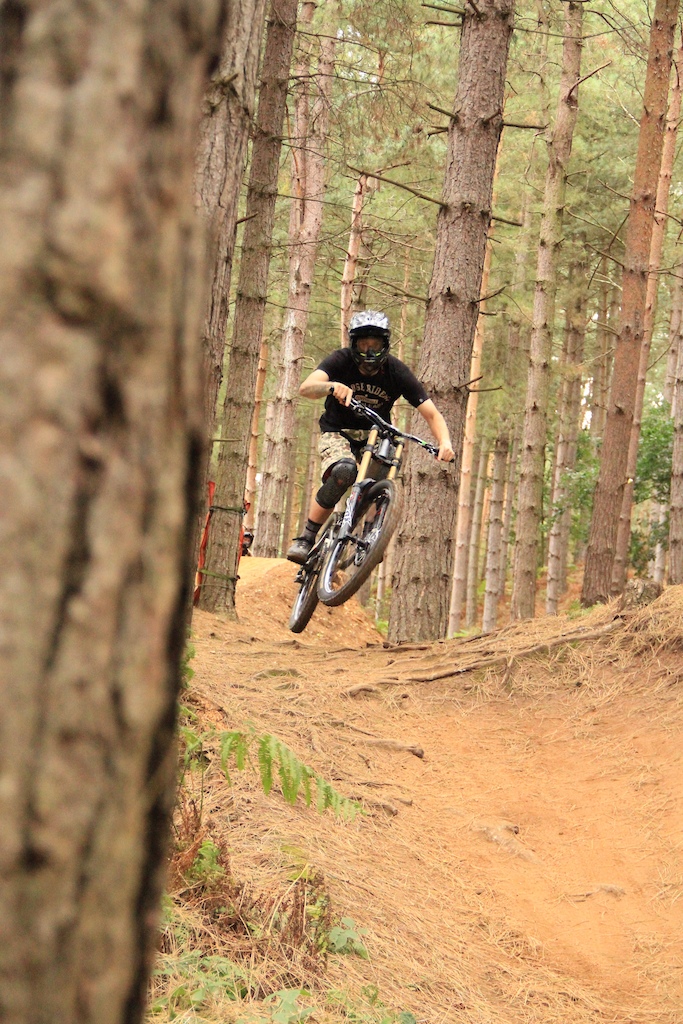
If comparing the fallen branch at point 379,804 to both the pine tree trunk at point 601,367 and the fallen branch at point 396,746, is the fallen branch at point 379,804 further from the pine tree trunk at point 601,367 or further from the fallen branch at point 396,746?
the pine tree trunk at point 601,367

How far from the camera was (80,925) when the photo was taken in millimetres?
832

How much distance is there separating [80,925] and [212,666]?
21.0 feet

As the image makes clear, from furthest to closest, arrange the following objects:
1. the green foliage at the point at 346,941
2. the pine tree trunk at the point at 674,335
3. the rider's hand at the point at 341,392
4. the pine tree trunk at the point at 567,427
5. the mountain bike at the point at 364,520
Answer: the pine tree trunk at the point at 674,335, the pine tree trunk at the point at 567,427, the mountain bike at the point at 364,520, the rider's hand at the point at 341,392, the green foliage at the point at 346,941

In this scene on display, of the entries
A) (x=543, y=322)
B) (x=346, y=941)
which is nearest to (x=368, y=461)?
(x=346, y=941)

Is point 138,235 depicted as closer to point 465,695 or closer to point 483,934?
point 483,934

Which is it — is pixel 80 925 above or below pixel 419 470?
below

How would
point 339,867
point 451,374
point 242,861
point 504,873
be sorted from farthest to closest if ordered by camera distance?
point 451,374 → point 504,873 → point 339,867 → point 242,861

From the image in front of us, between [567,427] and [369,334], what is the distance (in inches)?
777

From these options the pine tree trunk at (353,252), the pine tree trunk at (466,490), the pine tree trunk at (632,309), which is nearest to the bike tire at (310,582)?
the pine tree trunk at (632,309)

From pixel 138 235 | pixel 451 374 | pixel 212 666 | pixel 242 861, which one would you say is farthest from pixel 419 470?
pixel 138 235

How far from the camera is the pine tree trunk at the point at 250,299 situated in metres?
9.72

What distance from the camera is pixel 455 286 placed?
8578 mm

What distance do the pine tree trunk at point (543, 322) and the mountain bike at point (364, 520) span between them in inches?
301

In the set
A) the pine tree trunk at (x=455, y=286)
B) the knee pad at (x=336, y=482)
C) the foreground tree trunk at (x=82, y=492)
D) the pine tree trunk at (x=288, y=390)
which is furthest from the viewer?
the pine tree trunk at (x=288, y=390)
